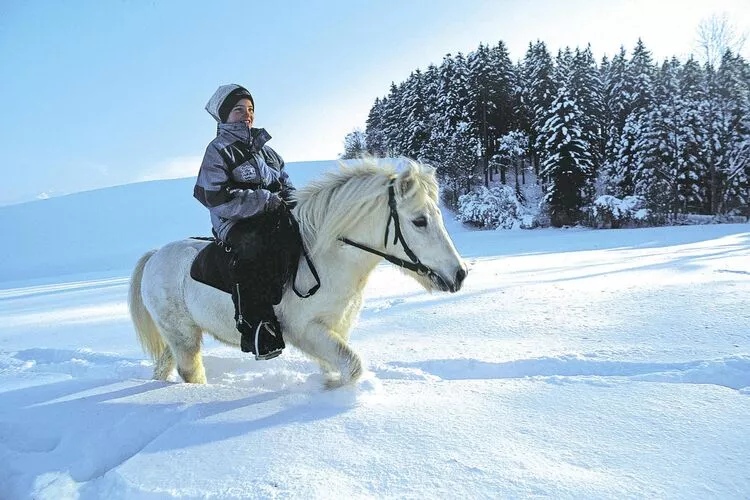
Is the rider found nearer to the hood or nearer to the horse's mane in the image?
the hood

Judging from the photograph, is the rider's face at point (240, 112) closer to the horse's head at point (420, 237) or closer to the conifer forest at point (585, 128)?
the horse's head at point (420, 237)

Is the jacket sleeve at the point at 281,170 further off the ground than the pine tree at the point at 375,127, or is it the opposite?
the pine tree at the point at 375,127

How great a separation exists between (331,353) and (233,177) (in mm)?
→ 1400

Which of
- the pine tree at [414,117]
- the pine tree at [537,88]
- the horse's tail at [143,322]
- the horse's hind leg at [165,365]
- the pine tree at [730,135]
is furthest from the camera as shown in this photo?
the pine tree at [414,117]

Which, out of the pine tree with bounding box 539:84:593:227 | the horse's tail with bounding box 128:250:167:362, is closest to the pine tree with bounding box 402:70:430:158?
the pine tree with bounding box 539:84:593:227

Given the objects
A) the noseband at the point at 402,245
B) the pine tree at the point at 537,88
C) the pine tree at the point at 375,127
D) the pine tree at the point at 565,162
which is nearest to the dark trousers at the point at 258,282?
the noseband at the point at 402,245

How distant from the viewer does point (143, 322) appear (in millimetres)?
4023

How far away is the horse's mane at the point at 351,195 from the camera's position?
9.04 feet

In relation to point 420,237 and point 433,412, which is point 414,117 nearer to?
point 420,237

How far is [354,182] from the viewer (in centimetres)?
294

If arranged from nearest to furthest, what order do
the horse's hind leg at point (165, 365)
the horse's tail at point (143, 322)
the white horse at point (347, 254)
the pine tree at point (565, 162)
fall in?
the white horse at point (347, 254) < the horse's hind leg at point (165, 365) < the horse's tail at point (143, 322) < the pine tree at point (565, 162)

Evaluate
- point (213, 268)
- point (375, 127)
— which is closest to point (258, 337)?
point (213, 268)

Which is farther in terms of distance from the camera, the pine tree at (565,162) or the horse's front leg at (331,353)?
the pine tree at (565,162)

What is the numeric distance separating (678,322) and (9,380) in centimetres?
574
